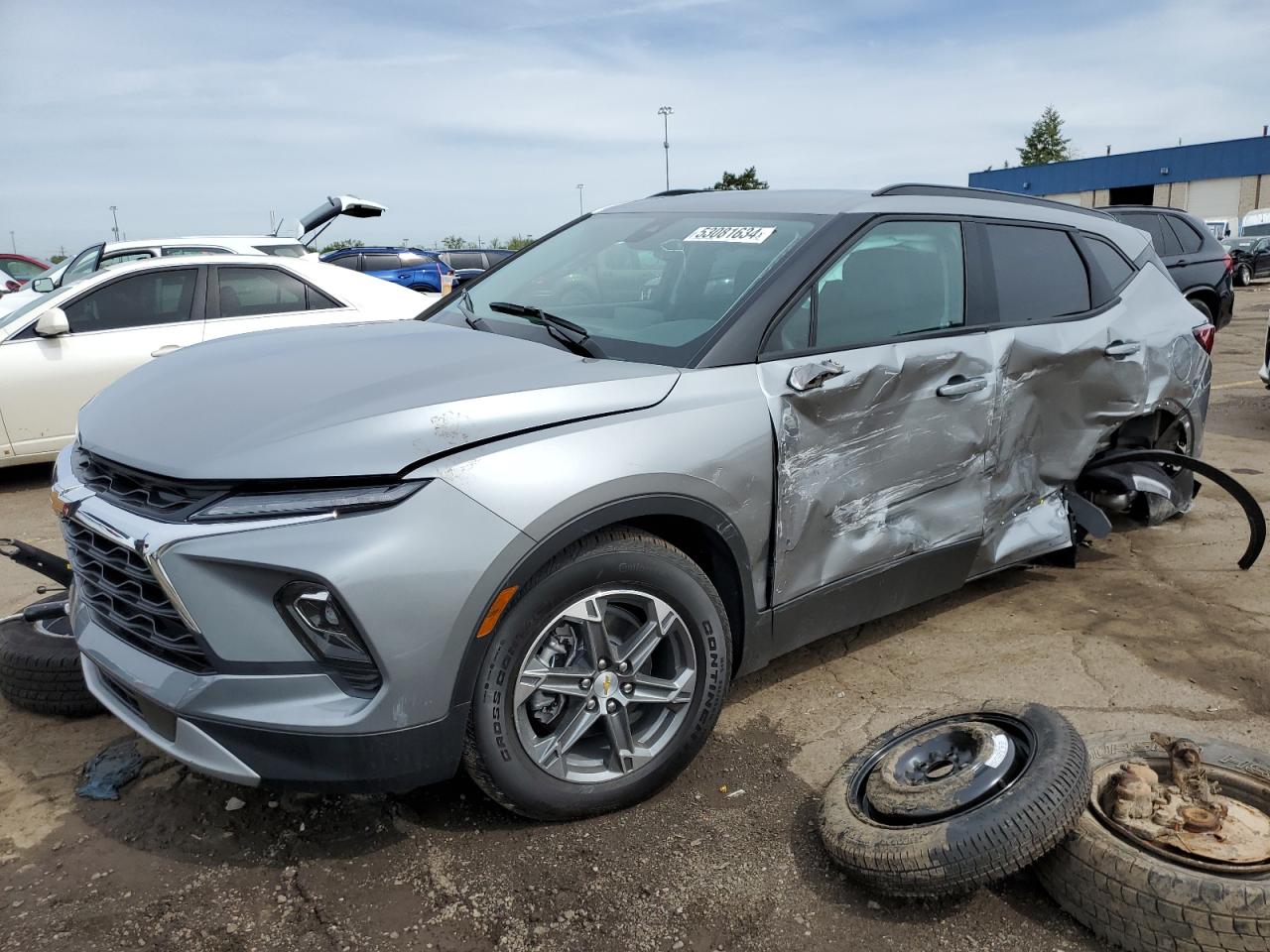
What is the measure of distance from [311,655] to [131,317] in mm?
5605

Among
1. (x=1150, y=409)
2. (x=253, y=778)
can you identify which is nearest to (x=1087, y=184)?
(x=1150, y=409)

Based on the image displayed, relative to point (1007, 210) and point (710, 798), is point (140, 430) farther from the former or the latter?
point (1007, 210)

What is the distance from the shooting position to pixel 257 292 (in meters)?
7.08

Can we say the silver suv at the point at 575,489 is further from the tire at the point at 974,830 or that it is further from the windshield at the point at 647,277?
the tire at the point at 974,830

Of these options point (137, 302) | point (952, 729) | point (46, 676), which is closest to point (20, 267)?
point (137, 302)

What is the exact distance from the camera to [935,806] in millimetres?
2381

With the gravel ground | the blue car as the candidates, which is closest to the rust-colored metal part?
the gravel ground

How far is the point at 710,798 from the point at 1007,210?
8.68 feet

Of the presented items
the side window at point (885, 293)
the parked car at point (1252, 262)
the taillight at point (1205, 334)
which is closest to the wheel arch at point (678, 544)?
the side window at point (885, 293)

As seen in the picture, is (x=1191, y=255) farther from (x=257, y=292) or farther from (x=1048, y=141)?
(x=1048, y=141)

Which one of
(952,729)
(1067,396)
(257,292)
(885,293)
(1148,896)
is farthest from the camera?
(257,292)

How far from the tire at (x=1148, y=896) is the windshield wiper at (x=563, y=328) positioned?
177 centimetres

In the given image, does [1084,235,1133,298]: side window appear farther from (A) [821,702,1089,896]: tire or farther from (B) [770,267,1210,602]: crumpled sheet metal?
(A) [821,702,1089,896]: tire

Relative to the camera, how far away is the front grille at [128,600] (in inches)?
88.9
